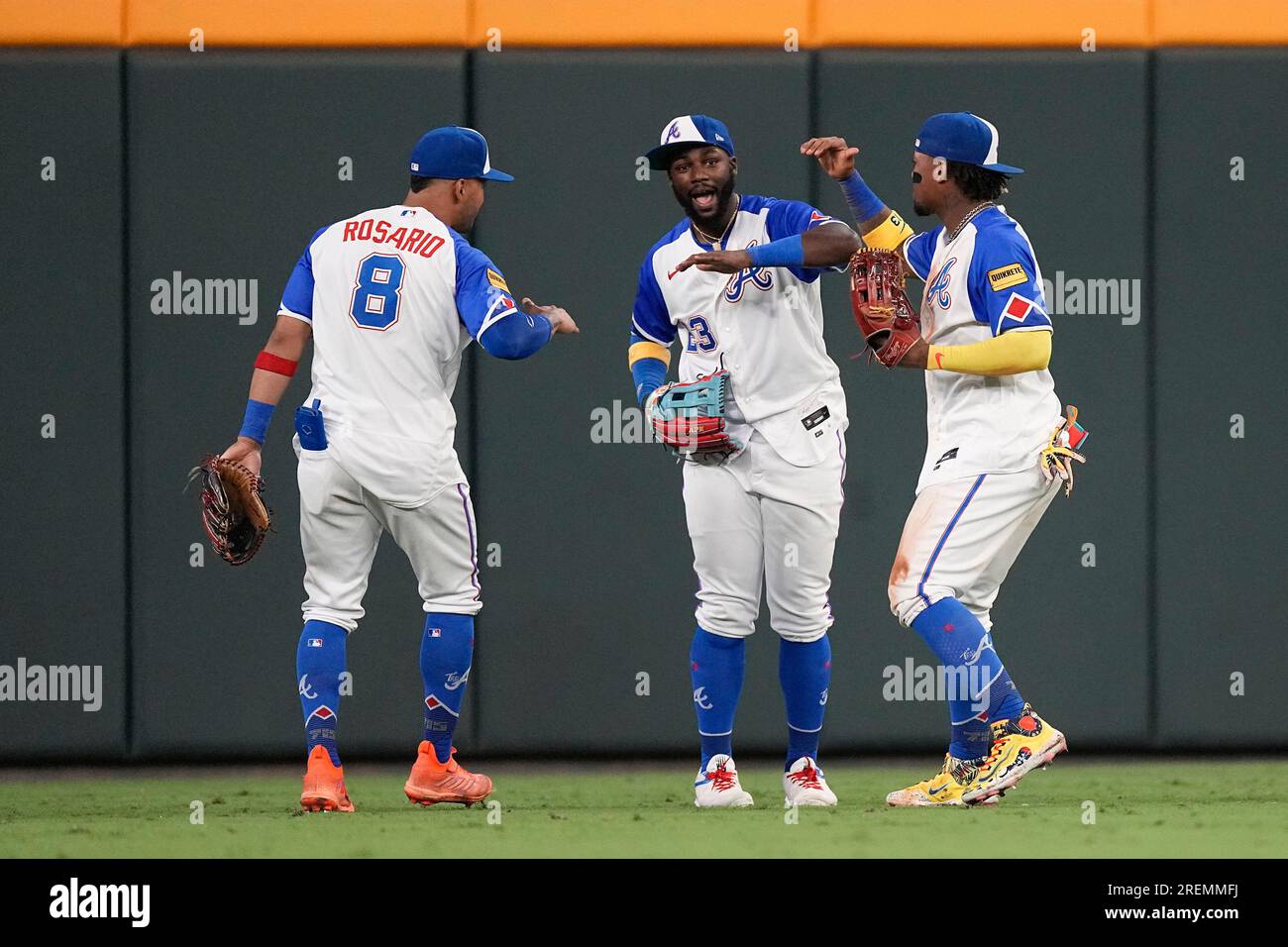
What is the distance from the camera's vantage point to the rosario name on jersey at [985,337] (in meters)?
4.35

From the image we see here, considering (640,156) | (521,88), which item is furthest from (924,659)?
(521,88)

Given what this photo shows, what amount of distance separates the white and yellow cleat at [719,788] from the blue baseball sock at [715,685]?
0.03 meters

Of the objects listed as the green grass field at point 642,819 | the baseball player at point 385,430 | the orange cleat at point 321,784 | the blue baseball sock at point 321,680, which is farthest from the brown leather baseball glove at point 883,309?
the orange cleat at point 321,784

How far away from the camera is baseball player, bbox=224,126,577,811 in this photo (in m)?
4.62

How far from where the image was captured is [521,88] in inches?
246

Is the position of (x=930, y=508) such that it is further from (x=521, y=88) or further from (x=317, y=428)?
(x=521, y=88)

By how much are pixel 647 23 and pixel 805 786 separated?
Result: 9.30 ft

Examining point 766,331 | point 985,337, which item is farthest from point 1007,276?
Result: point 766,331

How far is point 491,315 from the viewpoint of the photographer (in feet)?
15.1

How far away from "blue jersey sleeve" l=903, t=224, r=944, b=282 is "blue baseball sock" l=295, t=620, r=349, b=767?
1.75 meters
